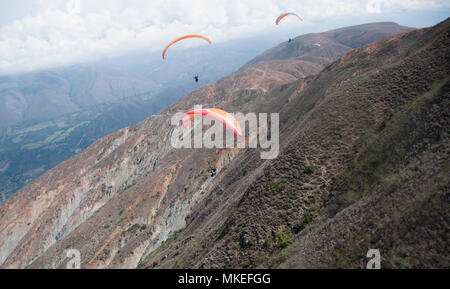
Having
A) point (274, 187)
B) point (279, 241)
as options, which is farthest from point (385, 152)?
point (279, 241)

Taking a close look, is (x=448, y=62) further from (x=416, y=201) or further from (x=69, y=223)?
(x=69, y=223)

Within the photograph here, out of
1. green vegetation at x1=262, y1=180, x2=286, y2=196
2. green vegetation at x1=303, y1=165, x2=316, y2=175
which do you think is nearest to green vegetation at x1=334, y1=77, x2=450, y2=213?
green vegetation at x1=303, y1=165, x2=316, y2=175

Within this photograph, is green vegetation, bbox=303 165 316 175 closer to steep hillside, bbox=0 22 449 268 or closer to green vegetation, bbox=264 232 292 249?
steep hillside, bbox=0 22 449 268

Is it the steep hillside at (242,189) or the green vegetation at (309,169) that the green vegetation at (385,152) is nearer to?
the steep hillside at (242,189)

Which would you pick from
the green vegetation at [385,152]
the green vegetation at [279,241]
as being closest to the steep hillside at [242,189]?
the green vegetation at [279,241]

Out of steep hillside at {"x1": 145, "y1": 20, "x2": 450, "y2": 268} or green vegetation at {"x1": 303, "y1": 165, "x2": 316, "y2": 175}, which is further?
green vegetation at {"x1": 303, "y1": 165, "x2": 316, "y2": 175}

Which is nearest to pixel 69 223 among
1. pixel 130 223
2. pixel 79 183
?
pixel 79 183

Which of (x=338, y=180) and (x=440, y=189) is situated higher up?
(x=440, y=189)
